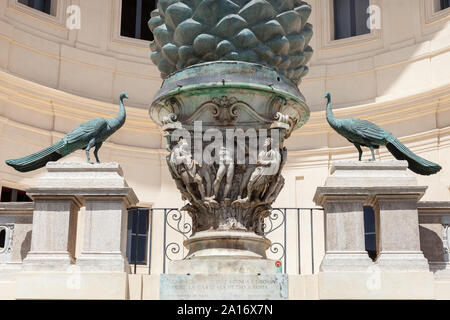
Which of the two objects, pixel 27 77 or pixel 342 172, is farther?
pixel 27 77

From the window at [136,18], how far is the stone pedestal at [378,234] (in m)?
13.0

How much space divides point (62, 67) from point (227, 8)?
1159 cm

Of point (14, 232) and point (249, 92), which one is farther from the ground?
point (249, 92)

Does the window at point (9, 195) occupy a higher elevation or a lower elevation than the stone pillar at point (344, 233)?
higher

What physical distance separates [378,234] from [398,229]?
20 cm

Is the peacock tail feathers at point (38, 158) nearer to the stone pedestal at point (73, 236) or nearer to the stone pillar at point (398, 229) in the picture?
the stone pedestal at point (73, 236)

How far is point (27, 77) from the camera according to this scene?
16.9 metres

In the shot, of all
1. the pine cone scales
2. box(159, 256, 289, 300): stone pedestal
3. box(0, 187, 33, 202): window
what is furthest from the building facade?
box(159, 256, 289, 300): stone pedestal

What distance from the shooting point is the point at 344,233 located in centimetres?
645

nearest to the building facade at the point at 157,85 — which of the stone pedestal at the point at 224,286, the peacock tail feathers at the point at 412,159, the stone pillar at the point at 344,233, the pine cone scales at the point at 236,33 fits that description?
the peacock tail feathers at the point at 412,159

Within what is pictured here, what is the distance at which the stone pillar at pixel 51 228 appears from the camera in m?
6.52
